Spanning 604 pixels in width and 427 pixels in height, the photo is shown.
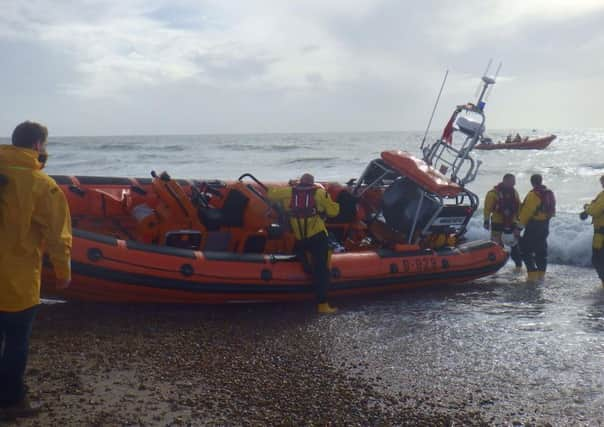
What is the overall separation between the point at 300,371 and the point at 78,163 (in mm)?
25705

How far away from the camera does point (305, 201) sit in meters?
4.77

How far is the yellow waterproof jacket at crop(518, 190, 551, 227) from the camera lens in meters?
6.22

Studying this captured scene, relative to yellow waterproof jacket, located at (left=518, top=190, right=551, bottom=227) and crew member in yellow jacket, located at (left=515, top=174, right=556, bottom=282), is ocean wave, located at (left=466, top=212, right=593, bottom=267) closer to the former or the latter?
crew member in yellow jacket, located at (left=515, top=174, right=556, bottom=282)

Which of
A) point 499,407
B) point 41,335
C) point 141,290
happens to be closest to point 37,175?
point 41,335

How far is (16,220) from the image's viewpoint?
244 centimetres

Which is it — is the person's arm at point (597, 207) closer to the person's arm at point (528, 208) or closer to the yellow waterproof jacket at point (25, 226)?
the person's arm at point (528, 208)

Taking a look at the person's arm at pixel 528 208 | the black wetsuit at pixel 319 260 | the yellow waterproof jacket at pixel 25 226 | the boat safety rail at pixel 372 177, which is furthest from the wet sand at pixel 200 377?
the person's arm at pixel 528 208

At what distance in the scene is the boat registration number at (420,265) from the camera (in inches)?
211

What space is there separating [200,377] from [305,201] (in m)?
1.95

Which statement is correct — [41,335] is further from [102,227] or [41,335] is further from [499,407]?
[499,407]

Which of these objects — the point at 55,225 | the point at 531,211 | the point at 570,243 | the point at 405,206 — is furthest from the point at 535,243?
the point at 55,225

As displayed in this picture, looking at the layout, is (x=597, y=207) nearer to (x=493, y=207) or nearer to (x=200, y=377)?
(x=493, y=207)

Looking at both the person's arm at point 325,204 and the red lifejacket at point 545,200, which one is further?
the red lifejacket at point 545,200

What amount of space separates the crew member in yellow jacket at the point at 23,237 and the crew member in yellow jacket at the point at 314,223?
2.44m
